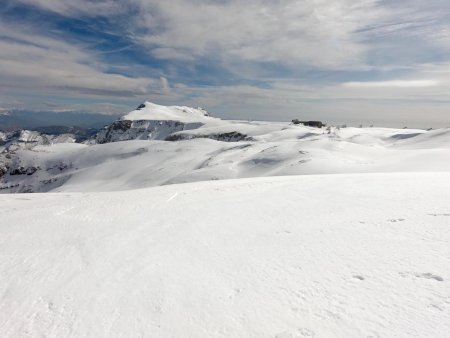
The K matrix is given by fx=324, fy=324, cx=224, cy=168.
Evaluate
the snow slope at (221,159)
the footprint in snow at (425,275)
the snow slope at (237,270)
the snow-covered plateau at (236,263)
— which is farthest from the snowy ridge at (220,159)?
the footprint in snow at (425,275)

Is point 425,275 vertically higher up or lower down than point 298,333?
higher up

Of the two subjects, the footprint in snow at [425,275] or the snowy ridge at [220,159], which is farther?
the snowy ridge at [220,159]

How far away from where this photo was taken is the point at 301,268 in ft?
19.4

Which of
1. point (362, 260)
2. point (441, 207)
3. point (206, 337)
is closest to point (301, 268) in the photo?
point (362, 260)

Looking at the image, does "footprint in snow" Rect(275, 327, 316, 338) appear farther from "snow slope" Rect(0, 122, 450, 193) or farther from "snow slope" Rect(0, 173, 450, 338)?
"snow slope" Rect(0, 122, 450, 193)

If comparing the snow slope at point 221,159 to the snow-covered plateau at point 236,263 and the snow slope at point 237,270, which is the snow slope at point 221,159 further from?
the snow slope at point 237,270

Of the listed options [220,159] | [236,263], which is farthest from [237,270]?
[220,159]

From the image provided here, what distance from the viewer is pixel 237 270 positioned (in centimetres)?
616

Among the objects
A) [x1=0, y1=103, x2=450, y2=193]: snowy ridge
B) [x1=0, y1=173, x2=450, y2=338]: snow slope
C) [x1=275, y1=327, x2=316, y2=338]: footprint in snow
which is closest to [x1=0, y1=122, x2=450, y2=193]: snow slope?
[x1=0, y1=103, x2=450, y2=193]: snowy ridge

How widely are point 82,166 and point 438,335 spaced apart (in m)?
116

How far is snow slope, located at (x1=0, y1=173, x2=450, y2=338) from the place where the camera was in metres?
4.55

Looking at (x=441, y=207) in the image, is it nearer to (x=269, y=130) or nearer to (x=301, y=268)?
(x=301, y=268)

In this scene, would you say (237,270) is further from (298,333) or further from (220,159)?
(220,159)

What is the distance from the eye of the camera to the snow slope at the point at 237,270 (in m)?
4.55
